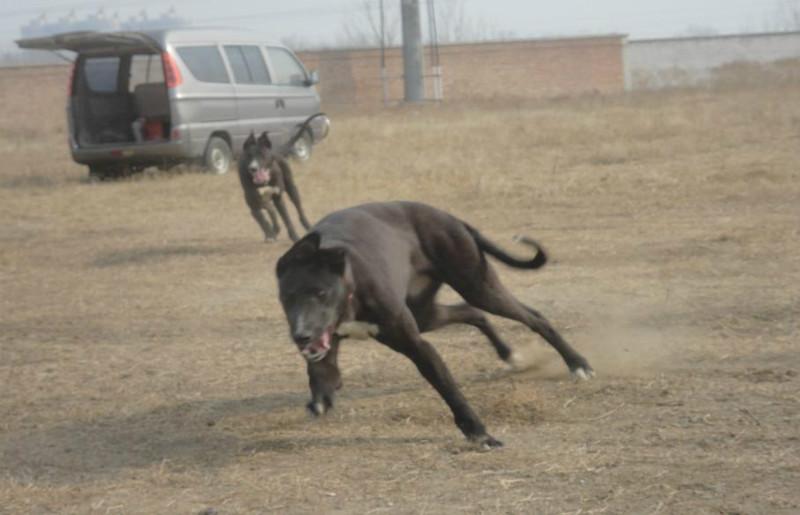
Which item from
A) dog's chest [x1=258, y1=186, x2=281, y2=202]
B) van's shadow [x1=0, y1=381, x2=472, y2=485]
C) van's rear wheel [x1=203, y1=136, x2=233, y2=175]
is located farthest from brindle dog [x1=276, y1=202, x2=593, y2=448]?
van's rear wheel [x1=203, y1=136, x2=233, y2=175]

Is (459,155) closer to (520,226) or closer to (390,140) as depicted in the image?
(390,140)

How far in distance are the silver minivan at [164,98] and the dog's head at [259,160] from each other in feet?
20.8

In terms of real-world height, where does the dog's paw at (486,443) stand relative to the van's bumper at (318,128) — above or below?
above

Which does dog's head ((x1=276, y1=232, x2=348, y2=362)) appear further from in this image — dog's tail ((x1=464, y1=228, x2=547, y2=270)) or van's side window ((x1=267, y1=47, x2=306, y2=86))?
van's side window ((x1=267, y1=47, x2=306, y2=86))

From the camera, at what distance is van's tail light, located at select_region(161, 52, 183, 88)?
18.6 meters

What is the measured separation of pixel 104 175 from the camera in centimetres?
2006

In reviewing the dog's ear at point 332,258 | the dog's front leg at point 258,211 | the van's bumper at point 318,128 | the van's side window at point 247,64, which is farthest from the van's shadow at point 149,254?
the van's bumper at point 318,128

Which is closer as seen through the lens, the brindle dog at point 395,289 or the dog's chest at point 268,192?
the brindle dog at point 395,289

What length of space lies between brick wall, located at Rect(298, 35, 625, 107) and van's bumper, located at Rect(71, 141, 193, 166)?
3045 cm

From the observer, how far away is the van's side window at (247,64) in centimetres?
2025

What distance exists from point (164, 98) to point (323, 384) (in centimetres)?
1418

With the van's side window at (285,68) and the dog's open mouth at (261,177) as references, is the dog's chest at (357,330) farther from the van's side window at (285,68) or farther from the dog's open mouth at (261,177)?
the van's side window at (285,68)

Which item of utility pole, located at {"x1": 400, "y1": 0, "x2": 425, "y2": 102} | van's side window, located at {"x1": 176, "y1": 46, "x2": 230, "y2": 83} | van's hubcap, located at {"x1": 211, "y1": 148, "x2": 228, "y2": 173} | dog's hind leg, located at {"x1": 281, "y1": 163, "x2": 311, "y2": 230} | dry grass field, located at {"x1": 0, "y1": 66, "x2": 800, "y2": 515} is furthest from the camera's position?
utility pole, located at {"x1": 400, "y1": 0, "x2": 425, "y2": 102}

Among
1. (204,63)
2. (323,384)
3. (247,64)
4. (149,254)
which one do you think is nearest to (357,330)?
(323,384)
